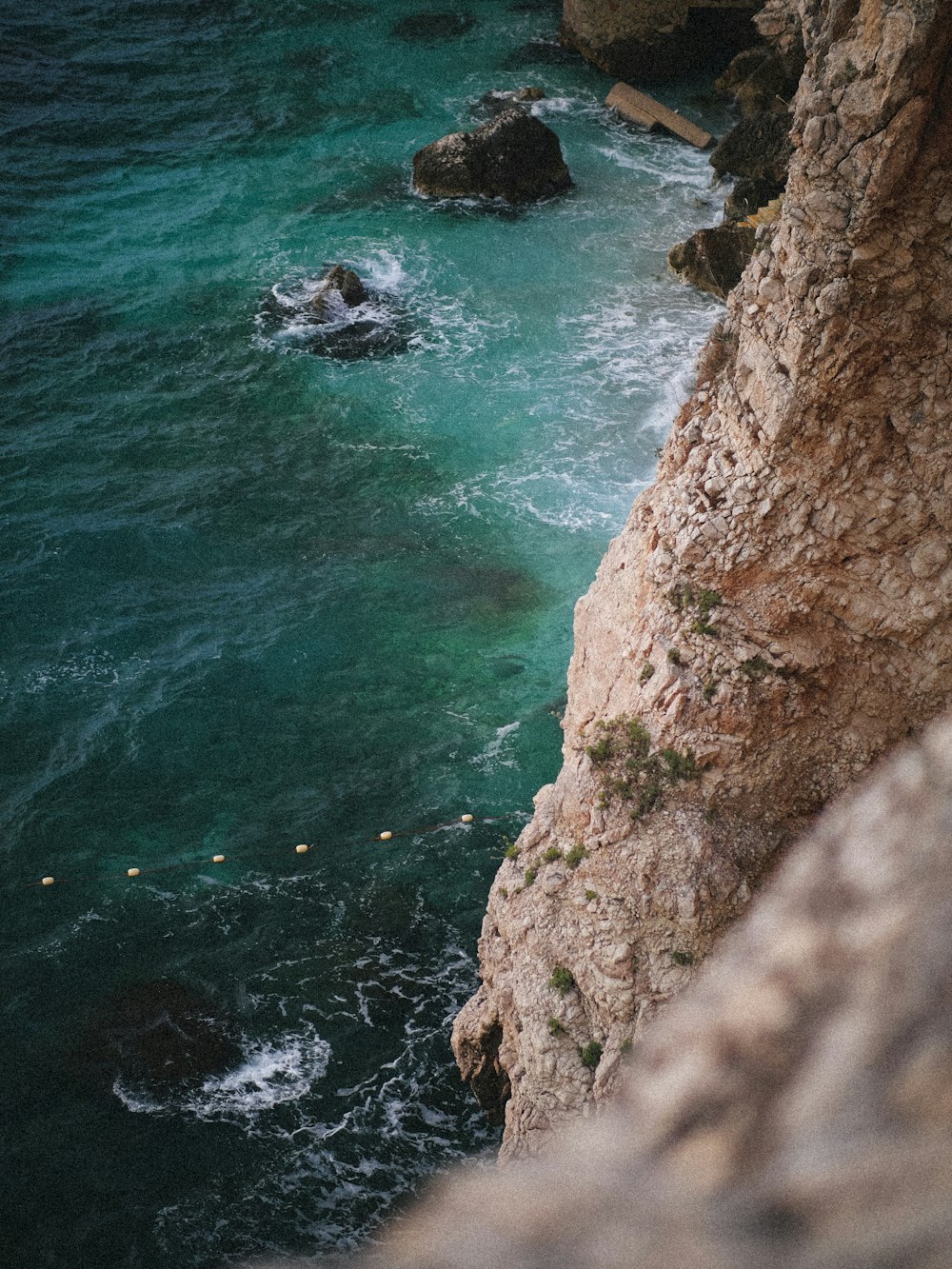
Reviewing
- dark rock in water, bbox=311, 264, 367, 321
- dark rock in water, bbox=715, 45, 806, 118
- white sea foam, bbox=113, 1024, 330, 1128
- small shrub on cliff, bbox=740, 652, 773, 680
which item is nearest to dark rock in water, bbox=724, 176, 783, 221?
dark rock in water, bbox=715, 45, 806, 118

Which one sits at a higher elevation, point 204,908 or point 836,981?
point 836,981

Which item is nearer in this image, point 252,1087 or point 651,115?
point 252,1087

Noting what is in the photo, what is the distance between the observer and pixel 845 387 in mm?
6688

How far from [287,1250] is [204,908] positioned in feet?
12.2

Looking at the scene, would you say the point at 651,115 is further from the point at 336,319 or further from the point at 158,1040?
the point at 158,1040

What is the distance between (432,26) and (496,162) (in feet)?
35.4

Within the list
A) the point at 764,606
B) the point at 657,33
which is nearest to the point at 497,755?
the point at 764,606

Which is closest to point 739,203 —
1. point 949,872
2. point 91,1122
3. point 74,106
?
point 74,106

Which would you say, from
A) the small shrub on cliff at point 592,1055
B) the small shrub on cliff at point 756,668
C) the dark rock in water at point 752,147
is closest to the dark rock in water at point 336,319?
the dark rock in water at point 752,147

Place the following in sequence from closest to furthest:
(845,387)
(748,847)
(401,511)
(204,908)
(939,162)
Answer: (939,162), (845,387), (748,847), (204,908), (401,511)

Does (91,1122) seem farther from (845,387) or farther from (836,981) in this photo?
(836,981)

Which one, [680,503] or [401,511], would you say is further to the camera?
[401,511]

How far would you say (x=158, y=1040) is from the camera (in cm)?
1040

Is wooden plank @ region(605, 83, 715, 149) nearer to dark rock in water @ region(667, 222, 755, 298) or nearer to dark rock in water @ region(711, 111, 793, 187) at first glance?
dark rock in water @ region(711, 111, 793, 187)
